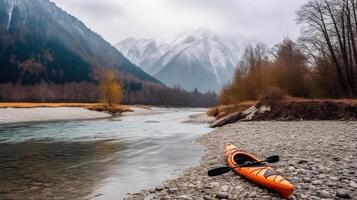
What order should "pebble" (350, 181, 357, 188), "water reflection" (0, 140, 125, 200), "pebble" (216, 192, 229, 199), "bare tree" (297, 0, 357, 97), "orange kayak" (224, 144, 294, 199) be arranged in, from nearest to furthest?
"orange kayak" (224, 144, 294, 199) < "pebble" (350, 181, 357, 188) < "pebble" (216, 192, 229, 199) < "water reflection" (0, 140, 125, 200) < "bare tree" (297, 0, 357, 97)

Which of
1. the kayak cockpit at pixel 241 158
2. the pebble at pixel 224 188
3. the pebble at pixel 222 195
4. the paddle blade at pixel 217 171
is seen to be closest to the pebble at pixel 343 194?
the pebble at pixel 222 195

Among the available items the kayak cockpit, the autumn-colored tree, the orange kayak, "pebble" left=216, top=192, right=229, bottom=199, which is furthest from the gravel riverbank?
the autumn-colored tree

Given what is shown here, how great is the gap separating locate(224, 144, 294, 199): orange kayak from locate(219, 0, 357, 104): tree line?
25.5 meters

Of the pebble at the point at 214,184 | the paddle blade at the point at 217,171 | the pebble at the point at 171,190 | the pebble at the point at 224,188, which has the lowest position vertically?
the pebble at the point at 171,190

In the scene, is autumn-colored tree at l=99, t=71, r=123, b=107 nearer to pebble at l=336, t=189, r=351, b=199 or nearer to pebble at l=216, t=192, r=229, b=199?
pebble at l=216, t=192, r=229, b=199

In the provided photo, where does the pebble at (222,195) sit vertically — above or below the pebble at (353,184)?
below

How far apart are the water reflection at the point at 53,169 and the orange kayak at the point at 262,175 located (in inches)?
209

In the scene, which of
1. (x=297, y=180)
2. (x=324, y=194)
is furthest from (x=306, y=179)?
(x=324, y=194)

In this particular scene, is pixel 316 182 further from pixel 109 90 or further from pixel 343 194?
pixel 109 90

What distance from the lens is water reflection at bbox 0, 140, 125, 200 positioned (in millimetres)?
11297

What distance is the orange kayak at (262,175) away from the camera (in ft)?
28.7

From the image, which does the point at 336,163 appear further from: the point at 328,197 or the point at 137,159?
the point at 137,159

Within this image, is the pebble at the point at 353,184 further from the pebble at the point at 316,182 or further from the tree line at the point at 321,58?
the tree line at the point at 321,58

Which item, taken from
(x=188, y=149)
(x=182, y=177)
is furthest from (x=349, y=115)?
(x=182, y=177)
